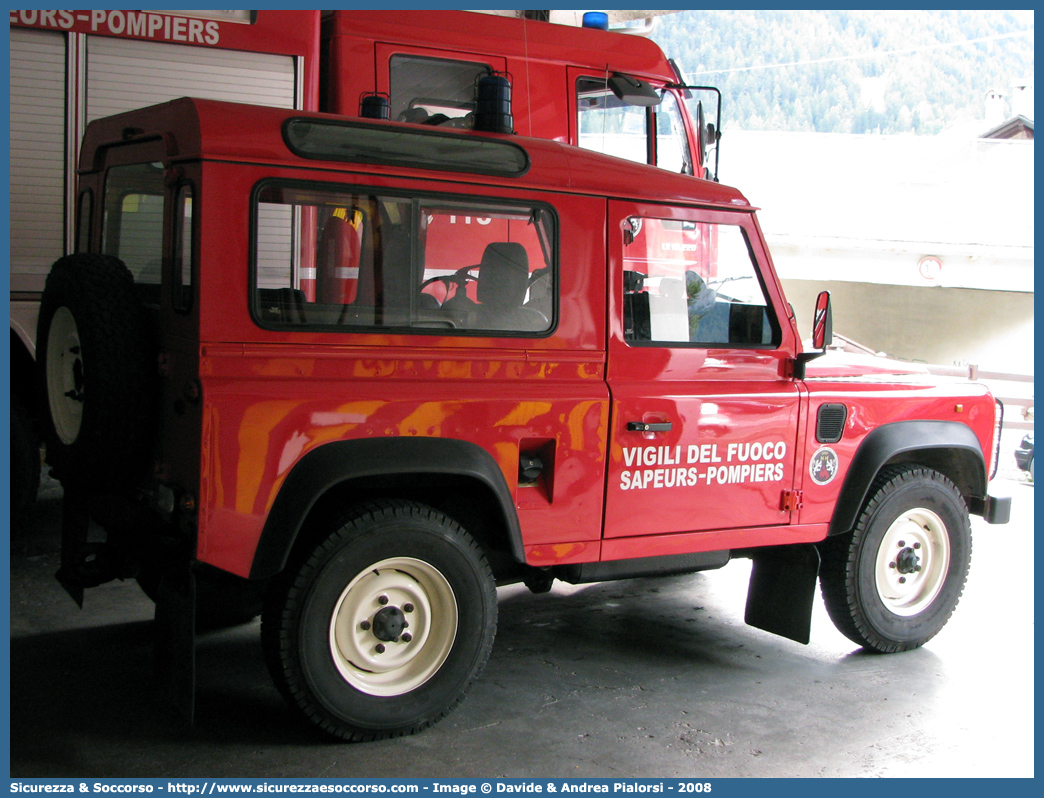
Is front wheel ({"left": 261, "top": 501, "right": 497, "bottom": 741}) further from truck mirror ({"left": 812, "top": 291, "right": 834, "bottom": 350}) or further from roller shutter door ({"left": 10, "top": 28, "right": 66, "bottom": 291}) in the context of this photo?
roller shutter door ({"left": 10, "top": 28, "right": 66, "bottom": 291})

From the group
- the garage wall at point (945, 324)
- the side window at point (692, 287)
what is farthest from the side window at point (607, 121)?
the garage wall at point (945, 324)

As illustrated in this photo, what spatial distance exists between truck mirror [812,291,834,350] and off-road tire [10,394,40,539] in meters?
4.41

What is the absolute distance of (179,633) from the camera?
3.36m

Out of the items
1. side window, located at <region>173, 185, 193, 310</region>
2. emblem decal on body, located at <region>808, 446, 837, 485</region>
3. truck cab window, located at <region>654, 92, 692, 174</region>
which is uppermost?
truck cab window, located at <region>654, 92, 692, 174</region>

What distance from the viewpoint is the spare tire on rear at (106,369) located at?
334cm

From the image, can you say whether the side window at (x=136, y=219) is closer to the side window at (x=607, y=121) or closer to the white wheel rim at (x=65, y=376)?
the white wheel rim at (x=65, y=376)

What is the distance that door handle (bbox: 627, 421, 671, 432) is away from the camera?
3928 mm

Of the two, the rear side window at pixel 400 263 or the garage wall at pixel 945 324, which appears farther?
the garage wall at pixel 945 324

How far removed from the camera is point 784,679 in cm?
452

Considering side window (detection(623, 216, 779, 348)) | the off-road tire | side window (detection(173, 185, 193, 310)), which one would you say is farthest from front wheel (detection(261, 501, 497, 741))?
the off-road tire

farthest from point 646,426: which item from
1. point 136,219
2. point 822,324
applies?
point 136,219

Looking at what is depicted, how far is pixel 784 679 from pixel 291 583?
7.88 ft

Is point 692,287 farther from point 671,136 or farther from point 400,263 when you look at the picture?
point 671,136

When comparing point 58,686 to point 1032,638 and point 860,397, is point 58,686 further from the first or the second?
point 1032,638
